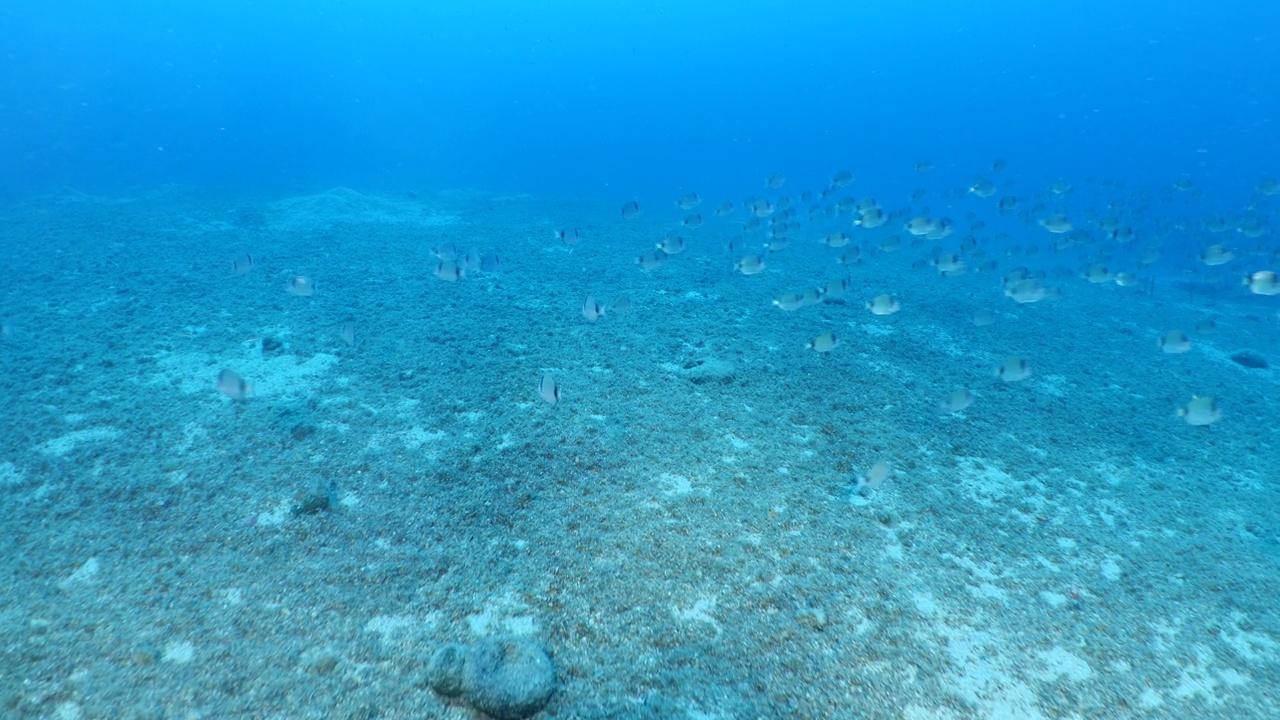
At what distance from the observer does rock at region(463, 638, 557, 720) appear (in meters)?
3.33

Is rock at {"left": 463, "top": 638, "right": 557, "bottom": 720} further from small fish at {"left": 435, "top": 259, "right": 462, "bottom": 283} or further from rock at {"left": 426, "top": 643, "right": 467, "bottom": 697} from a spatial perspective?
small fish at {"left": 435, "top": 259, "right": 462, "bottom": 283}

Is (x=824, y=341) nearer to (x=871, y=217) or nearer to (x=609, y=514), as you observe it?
(x=609, y=514)

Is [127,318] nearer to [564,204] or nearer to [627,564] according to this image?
[627,564]

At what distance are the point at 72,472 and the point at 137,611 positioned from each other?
238 centimetres

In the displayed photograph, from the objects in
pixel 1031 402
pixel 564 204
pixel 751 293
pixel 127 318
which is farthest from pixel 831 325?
→ pixel 564 204

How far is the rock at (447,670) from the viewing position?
3.40 metres

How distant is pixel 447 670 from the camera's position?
11.3ft

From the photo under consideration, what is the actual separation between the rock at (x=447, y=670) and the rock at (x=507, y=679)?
0.03m

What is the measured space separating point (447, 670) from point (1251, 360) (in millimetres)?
15200

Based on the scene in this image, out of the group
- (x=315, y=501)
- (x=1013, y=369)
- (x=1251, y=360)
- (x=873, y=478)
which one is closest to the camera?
(x=315, y=501)

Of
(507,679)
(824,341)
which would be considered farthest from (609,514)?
(824,341)

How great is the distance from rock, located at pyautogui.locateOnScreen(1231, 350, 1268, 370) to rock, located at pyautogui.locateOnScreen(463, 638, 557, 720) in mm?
14540

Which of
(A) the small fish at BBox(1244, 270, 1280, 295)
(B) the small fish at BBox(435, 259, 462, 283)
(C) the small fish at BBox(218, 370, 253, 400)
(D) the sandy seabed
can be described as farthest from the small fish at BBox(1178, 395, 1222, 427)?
(C) the small fish at BBox(218, 370, 253, 400)

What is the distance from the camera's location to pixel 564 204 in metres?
23.8
